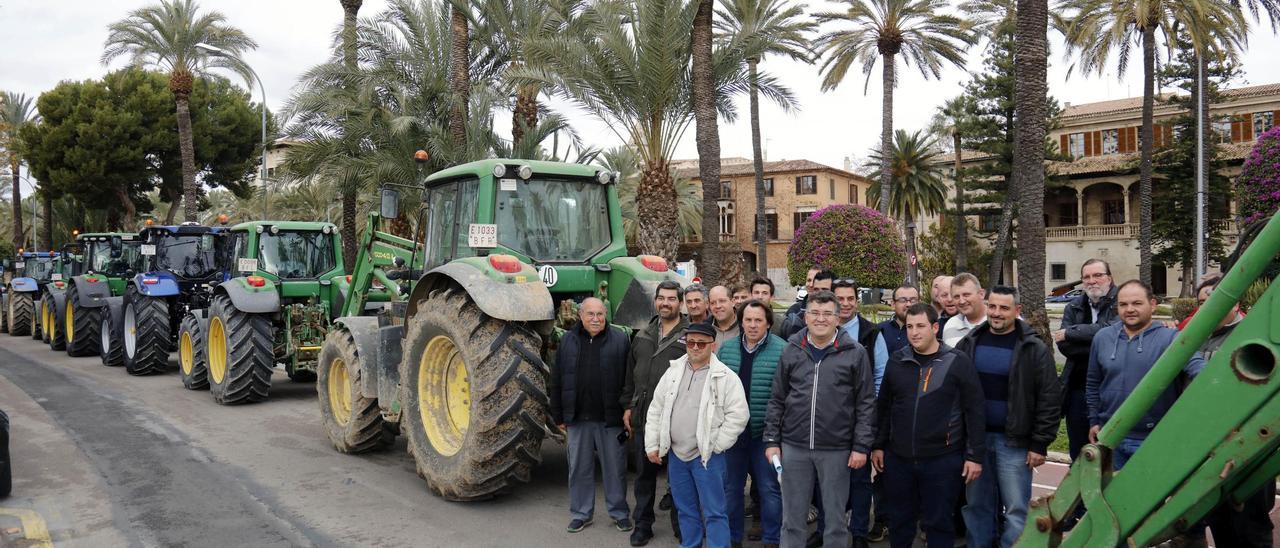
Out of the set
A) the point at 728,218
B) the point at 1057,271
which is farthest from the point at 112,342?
the point at 728,218

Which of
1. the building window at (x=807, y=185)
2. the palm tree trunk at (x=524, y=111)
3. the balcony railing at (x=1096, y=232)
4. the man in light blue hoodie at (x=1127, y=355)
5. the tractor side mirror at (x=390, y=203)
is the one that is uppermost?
the building window at (x=807, y=185)

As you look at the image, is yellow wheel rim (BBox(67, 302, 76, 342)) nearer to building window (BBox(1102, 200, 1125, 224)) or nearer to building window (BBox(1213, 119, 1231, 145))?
building window (BBox(1213, 119, 1231, 145))

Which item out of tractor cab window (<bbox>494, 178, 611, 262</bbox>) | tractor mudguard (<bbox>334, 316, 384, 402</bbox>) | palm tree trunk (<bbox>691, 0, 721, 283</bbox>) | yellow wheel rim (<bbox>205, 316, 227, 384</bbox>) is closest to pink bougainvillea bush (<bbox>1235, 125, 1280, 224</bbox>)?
palm tree trunk (<bbox>691, 0, 721, 283</bbox>)

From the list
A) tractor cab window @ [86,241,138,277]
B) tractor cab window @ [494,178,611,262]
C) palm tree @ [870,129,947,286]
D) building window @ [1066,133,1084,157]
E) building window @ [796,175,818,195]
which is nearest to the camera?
tractor cab window @ [494,178,611,262]

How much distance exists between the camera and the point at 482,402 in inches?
241

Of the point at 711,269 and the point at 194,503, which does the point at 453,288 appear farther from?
the point at 711,269

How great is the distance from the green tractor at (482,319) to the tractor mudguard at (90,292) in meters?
10.8

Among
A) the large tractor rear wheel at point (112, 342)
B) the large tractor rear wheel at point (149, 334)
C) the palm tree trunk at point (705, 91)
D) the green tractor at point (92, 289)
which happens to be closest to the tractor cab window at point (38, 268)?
the green tractor at point (92, 289)

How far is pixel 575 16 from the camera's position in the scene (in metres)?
18.2

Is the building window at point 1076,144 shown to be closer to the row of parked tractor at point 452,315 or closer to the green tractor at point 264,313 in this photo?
the green tractor at point 264,313

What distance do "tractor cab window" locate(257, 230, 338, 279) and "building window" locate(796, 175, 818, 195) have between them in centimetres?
4438

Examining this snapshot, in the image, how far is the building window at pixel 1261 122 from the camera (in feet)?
134

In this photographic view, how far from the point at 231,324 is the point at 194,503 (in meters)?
4.68

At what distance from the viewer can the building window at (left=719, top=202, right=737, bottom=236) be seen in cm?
5562
